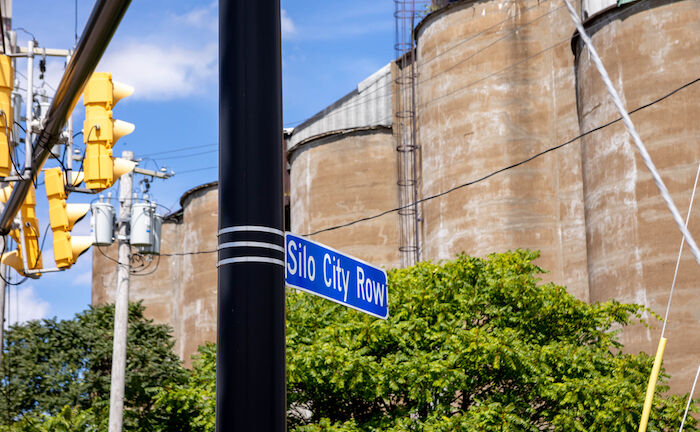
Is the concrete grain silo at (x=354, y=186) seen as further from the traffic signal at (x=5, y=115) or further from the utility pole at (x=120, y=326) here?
the traffic signal at (x=5, y=115)

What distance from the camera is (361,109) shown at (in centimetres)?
5656

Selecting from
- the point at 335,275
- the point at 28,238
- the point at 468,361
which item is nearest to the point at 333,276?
the point at 335,275

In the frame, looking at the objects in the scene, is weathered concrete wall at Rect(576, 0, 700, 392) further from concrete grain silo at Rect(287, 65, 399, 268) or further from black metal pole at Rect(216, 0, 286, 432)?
black metal pole at Rect(216, 0, 286, 432)

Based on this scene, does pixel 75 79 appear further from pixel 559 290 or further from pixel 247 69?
pixel 559 290

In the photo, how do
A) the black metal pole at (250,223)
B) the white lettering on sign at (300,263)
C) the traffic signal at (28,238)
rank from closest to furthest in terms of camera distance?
the black metal pole at (250,223), the white lettering on sign at (300,263), the traffic signal at (28,238)

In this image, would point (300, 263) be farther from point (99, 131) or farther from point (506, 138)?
point (506, 138)

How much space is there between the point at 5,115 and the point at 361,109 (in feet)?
154

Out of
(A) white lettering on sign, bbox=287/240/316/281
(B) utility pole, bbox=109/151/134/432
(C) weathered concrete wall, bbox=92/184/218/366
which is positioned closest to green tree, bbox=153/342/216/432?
(B) utility pole, bbox=109/151/134/432

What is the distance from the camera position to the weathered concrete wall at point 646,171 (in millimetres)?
33312

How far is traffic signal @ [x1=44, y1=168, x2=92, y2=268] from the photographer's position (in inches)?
477

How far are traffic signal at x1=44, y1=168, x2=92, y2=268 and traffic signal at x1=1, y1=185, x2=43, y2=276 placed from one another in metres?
1.77

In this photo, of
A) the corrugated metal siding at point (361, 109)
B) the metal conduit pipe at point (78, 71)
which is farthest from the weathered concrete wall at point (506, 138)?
the metal conduit pipe at point (78, 71)

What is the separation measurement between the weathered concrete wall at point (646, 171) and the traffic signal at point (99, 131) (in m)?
27.0

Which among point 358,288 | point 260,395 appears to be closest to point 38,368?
point 358,288
